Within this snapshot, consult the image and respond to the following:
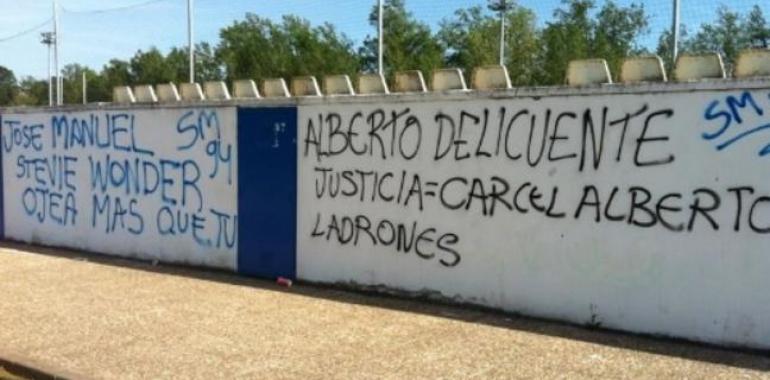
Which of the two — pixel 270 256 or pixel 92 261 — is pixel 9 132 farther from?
pixel 270 256

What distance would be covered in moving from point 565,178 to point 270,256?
356cm

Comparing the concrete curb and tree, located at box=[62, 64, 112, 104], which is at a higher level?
tree, located at box=[62, 64, 112, 104]

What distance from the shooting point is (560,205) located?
21.9ft

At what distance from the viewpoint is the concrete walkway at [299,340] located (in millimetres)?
5469

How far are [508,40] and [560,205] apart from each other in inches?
544

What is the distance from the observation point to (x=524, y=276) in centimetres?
692

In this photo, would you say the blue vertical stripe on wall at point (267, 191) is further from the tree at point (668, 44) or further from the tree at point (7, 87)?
the tree at point (7, 87)

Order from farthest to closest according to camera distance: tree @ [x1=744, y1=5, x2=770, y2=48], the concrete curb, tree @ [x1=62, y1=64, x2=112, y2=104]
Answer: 1. tree @ [x1=62, y1=64, x2=112, y2=104]
2. tree @ [x1=744, y1=5, x2=770, y2=48]
3. the concrete curb

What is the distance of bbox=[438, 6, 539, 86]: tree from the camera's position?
60.2ft

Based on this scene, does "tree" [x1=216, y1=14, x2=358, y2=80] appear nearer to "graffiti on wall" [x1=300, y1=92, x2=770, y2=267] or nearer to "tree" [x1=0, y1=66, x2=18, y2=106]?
"graffiti on wall" [x1=300, y1=92, x2=770, y2=267]

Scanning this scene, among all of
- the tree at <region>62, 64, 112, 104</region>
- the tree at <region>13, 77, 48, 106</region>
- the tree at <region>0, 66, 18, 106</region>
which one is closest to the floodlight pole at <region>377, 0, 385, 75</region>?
the tree at <region>62, 64, 112, 104</region>

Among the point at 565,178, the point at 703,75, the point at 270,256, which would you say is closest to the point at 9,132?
the point at 270,256

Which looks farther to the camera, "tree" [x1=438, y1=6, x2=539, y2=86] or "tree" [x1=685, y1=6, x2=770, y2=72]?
"tree" [x1=438, y1=6, x2=539, y2=86]

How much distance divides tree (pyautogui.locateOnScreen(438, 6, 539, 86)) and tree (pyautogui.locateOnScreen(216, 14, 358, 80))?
7.43 meters
